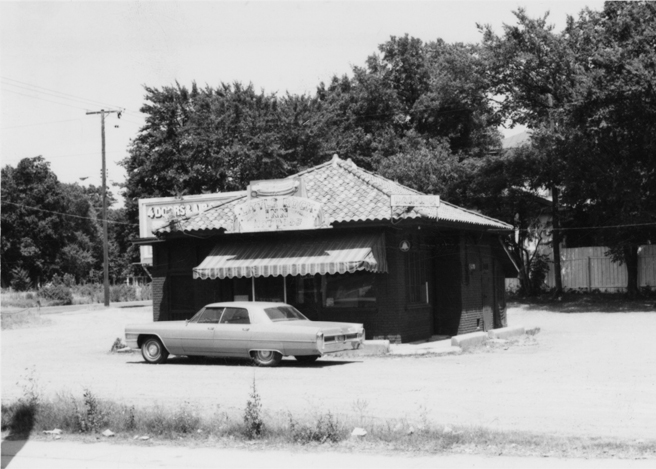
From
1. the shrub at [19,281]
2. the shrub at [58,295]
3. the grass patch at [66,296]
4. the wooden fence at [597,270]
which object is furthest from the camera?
the shrub at [19,281]

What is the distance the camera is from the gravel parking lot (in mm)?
10766

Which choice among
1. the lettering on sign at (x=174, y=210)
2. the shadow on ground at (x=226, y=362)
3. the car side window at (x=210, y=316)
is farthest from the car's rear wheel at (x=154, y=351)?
the lettering on sign at (x=174, y=210)

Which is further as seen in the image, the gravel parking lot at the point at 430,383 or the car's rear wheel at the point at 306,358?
the car's rear wheel at the point at 306,358

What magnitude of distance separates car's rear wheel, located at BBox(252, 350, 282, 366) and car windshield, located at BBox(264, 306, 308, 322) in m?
0.74

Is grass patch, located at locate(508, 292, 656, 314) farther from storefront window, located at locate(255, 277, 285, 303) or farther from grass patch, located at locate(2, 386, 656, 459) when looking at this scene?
grass patch, located at locate(2, 386, 656, 459)

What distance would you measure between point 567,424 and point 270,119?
40.6 m

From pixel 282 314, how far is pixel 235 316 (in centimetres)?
106

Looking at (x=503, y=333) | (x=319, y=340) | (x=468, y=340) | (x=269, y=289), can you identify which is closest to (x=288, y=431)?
(x=319, y=340)

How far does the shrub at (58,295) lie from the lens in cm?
5284

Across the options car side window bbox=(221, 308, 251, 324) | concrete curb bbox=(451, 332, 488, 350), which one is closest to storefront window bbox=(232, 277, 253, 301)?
car side window bbox=(221, 308, 251, 324)

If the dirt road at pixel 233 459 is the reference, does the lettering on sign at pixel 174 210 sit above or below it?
above

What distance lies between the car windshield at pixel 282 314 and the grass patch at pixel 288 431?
6.24 metres

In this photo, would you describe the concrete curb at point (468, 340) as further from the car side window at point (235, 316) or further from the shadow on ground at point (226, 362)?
the car side window at point (235, 316)

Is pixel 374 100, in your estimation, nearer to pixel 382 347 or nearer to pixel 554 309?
pixel 554 309
